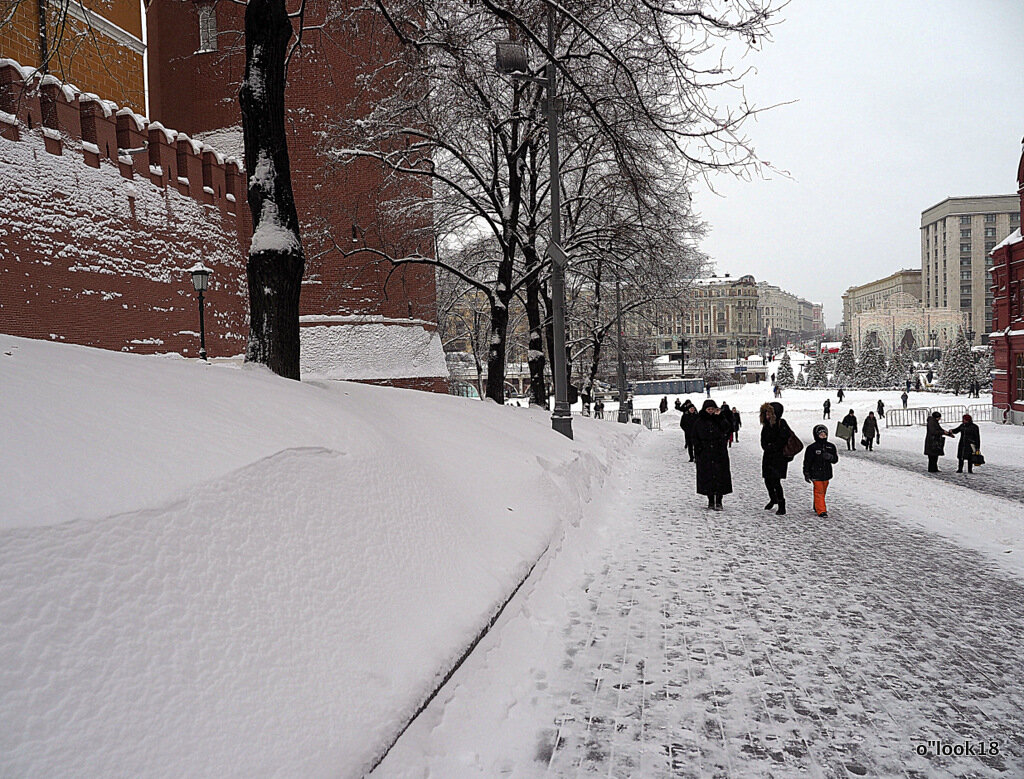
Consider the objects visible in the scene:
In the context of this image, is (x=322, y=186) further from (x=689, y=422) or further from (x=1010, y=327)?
(x=1010, y=327)

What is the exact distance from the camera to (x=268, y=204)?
708 centimetres

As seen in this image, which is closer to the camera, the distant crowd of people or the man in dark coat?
the distant crowd of people

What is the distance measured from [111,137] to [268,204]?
8.58 m

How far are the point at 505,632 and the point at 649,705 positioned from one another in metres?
1.14

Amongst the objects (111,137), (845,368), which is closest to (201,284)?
(111,137)

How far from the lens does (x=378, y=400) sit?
771cm

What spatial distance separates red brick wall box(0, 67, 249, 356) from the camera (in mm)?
11156

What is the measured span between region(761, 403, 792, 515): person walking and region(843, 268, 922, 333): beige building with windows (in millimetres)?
134915

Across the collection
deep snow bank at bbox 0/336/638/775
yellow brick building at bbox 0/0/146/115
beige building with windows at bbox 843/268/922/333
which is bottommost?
deep snow bank at bbox 0/336/638/775

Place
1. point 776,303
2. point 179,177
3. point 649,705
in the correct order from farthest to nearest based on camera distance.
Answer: point 776,303
point 179,177
point 649,705

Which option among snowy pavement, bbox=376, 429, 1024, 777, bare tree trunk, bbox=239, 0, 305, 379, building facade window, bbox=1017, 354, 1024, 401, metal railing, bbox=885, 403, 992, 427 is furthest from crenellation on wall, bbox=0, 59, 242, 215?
metal railing, bbox=885, 403, 992, 427

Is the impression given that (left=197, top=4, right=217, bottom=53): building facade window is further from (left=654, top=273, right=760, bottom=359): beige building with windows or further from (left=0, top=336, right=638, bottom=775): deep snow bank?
(left=654, top=273, right=760, bottom=359): beige building with windows

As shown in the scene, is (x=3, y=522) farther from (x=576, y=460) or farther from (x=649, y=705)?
(x=576, y=460)

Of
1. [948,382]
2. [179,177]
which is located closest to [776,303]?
[948,382]
